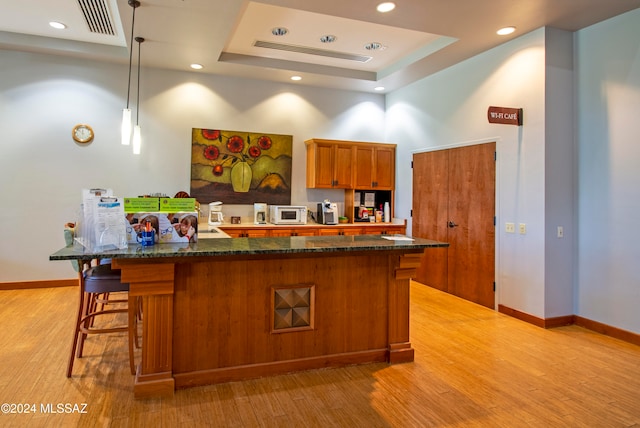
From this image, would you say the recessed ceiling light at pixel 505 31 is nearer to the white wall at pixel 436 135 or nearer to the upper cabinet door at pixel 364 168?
the white wall at pixel 436 135

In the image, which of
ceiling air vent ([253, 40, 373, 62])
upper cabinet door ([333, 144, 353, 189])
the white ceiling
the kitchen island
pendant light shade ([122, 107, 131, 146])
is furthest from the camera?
upper cabinet door ([333, 144, 353, 189])

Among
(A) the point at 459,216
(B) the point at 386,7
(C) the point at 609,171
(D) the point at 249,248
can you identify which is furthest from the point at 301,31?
(C) the point at 609,171

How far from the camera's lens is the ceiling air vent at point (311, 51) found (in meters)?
5.02

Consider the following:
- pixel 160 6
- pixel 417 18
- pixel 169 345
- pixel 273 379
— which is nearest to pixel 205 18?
pixel 160 6

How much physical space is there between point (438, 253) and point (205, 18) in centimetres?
408

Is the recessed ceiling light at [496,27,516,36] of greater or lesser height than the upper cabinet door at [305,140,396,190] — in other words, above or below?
above

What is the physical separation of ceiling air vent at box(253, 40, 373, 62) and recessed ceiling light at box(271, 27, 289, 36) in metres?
0.31

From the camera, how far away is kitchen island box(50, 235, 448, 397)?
2.51 meters

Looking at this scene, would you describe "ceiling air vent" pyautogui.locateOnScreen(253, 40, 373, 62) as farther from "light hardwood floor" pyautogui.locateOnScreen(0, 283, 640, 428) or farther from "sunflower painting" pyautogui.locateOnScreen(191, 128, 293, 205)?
"light hardwood floor" pyautogui.locateOnScreen(0, 283, 640, 428)

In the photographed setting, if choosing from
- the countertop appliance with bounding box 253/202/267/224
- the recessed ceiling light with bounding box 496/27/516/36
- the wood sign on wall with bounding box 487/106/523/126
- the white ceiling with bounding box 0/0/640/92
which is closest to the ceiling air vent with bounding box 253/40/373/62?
the white ceiling with bounding box 0/0/640/92

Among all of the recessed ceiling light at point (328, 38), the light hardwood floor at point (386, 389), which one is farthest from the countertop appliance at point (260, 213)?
the light hardwood floor at point (386, 389)

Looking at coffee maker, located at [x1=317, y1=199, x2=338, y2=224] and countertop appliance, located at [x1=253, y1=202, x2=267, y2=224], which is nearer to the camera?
countertop appliance, located at [x1=253, y1=202, x2=267, y2=224]

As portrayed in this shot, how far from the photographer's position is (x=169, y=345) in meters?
2.56

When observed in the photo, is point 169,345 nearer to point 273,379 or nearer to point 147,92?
point 273,379
